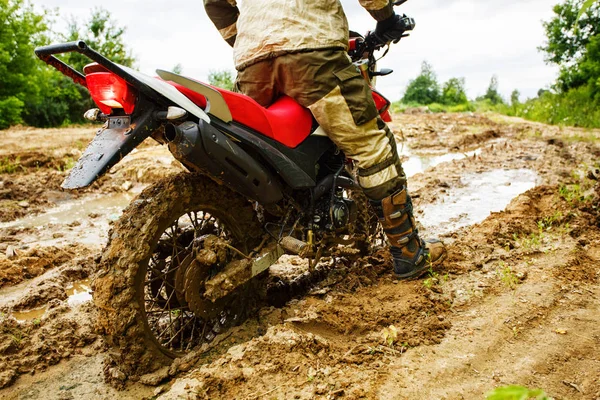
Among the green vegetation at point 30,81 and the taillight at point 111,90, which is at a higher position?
the green vegetation at point 30,81

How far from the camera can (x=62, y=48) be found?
5.77 feet

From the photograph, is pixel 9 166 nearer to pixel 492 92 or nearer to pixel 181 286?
pixel 181 286

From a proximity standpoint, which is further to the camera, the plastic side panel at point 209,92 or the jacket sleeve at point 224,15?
the jacket sleeve at point 224,15

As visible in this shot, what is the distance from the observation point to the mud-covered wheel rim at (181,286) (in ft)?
7.47

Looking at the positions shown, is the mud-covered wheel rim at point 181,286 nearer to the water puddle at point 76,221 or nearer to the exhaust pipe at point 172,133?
the exhaust pipe at point 172,133

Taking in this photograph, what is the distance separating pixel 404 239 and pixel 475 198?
293cm

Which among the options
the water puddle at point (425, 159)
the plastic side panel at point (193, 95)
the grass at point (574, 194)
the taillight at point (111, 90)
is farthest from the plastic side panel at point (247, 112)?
the water puddle at point (425, 159)

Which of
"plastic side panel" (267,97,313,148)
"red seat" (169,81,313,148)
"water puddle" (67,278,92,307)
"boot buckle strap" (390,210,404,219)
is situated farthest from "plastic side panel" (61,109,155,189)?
"boot buckle strap" (390,210,404,219)

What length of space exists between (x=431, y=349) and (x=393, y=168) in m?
1.16

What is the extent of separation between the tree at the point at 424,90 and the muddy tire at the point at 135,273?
1120 inches

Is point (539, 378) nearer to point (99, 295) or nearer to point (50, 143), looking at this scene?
point (99, 295)

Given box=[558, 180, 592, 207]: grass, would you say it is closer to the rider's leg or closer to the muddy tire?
the rider's leg

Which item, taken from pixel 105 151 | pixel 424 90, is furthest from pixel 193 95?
pixel 424 90

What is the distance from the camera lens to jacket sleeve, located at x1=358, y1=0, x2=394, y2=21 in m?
2.82
